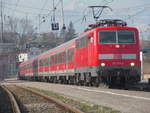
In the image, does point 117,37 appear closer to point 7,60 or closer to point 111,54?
point 111,54

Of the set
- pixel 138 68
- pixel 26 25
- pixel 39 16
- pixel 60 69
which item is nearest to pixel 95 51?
pixel 138 68

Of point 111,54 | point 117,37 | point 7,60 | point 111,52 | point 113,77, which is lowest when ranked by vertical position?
point 113,77

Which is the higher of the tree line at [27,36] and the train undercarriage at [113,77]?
the tree line at [27,36]

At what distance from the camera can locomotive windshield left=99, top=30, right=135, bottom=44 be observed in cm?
2095

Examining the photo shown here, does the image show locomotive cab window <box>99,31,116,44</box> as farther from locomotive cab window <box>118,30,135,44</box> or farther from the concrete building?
the concrete building

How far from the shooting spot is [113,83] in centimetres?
2195

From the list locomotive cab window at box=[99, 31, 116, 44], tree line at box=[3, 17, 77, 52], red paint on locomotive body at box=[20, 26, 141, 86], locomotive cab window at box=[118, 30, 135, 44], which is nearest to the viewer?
red paint on locomotive body at box=[20, 26, 141, 86]

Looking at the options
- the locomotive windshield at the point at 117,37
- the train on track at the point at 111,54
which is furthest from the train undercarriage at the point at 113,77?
the locomotive windshield at the point at 117,37

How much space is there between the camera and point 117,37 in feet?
69.1

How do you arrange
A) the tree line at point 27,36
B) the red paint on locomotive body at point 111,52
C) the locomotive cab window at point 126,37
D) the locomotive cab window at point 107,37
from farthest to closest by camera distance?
the tree line at point 27,36 < the locomotive cab window at point 126,37 < the locomotive cab window at point 107,37 < the red paint on locomotive body at point 111,52

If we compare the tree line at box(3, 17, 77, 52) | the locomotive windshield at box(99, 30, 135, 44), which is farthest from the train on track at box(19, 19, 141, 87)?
the tree line at box(3, 17, 77, 52)

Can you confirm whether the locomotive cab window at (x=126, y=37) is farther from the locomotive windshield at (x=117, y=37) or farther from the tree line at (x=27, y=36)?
the tree line at (x=27, y=36)

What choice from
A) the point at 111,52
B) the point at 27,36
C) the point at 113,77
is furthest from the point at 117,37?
the point at 27,36

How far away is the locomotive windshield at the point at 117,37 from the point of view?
2095 centimetres
